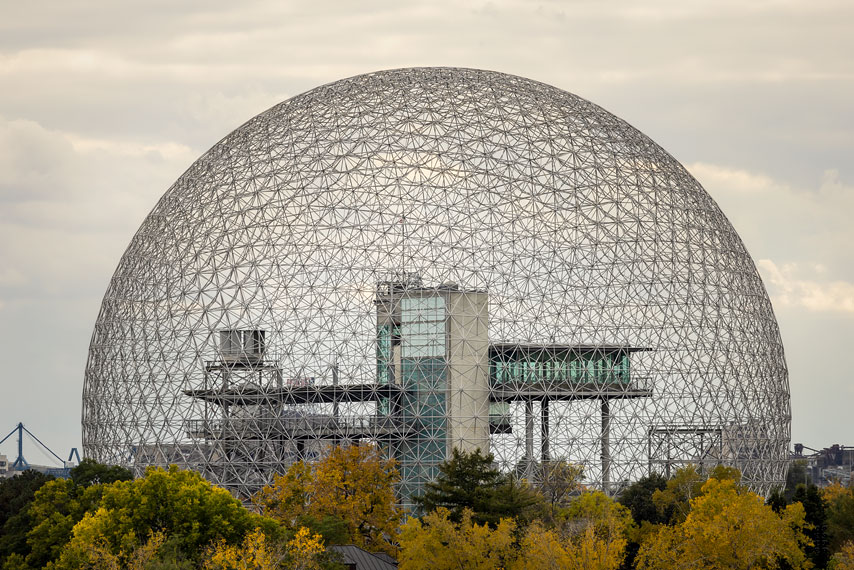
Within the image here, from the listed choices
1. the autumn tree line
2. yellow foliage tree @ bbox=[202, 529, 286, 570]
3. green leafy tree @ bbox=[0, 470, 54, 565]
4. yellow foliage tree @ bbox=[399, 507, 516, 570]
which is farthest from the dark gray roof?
green leafy tree @ bbox=[0, 470, 54, 565]

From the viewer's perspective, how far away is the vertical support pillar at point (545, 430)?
51.7 meters

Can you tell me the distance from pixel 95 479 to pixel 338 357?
1062 cm

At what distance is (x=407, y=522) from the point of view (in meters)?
40.4

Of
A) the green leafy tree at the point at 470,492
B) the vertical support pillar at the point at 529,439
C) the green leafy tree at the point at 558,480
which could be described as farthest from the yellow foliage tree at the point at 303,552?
the vertical support pillar at the point at 529,439

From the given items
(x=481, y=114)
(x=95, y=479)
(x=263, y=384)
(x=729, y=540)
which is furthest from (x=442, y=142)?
(x=729, y=540)

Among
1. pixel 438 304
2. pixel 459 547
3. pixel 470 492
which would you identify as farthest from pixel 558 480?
pixel 459 547

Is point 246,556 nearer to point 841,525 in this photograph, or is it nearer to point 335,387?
point 335,387

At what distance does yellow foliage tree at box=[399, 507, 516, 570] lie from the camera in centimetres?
3478

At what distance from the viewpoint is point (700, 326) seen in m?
56.5

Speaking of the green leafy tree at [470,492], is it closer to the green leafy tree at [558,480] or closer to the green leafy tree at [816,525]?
the green leafy tree at [558,480]

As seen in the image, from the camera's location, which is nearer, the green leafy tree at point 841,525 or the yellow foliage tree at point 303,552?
the yellow foliage tree at point 303,552

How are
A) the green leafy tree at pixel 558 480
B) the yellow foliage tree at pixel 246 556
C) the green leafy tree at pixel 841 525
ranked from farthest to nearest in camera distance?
the green leafy tree at pixel 558 480
the green leafy tree at pixel 841 525
the yellow foliage tree at pixel 246 556

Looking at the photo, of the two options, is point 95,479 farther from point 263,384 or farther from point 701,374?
point 701,374

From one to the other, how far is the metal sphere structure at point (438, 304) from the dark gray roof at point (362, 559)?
11642 millimetres
